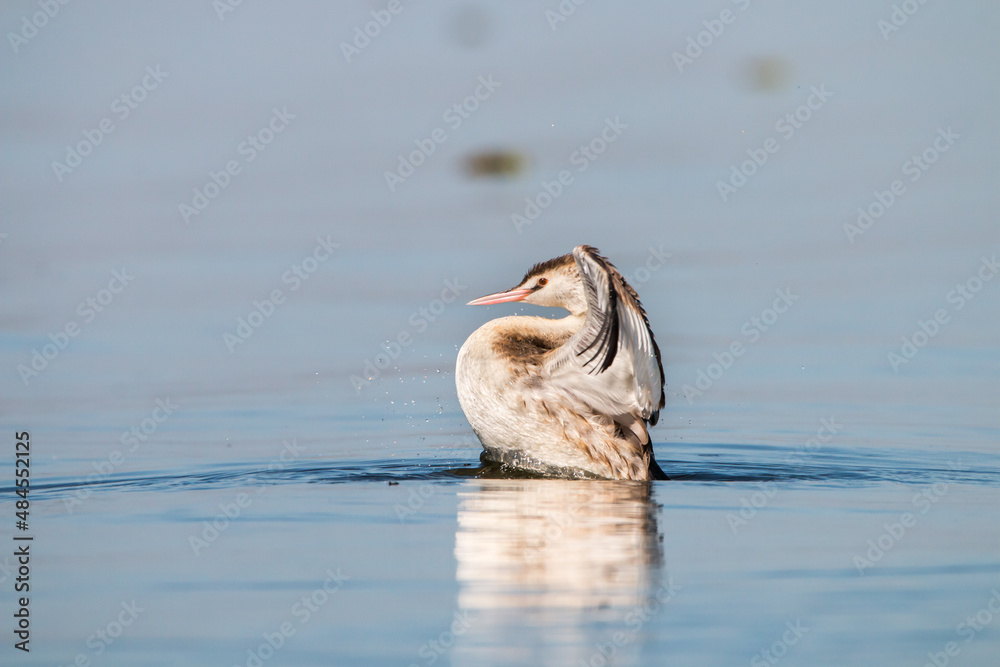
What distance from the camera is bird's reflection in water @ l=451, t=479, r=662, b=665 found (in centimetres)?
593

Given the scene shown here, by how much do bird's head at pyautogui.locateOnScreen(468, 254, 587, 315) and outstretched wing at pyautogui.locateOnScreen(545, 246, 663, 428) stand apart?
948 mm

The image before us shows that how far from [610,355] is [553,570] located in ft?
8.22

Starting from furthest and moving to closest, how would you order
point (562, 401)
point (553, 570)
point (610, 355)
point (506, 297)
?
point (506, 297) → point (562, 401) → point (610, 355) → point (553, 570)

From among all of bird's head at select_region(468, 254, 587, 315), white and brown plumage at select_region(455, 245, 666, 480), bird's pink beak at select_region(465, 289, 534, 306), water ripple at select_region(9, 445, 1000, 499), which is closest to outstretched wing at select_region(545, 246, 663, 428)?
white and brown plumage at select_region(455, 245, 666, 480)

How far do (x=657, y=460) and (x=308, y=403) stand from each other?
133 inches

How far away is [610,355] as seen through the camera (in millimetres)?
9438

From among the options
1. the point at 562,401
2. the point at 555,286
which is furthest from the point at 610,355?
the point at 555,286

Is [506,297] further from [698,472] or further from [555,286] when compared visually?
[698,472]

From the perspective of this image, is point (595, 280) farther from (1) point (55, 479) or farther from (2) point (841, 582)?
(1) point (55, 479)

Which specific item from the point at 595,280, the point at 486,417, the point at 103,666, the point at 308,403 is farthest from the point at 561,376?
the point at 103,666

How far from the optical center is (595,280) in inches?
359

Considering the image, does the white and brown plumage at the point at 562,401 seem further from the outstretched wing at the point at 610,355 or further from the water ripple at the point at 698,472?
the water ripple at the point at 698,472

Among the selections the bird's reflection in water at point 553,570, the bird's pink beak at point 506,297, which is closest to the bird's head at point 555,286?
the bird's pink beak at point 506,297

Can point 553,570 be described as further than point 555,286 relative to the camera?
No
